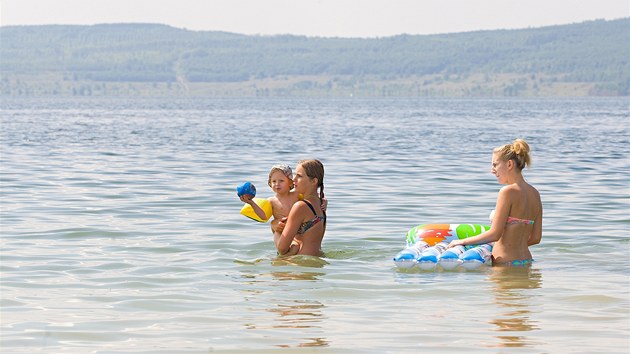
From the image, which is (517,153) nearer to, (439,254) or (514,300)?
(439,254)

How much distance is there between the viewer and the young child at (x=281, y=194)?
10422 millimetres

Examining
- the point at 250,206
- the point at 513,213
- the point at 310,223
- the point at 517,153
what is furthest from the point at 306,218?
the point at 517,153

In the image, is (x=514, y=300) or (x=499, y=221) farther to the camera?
(x=499, y=221)

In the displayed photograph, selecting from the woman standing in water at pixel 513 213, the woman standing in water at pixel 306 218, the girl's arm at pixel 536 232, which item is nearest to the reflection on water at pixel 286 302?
the woman standing in water at pixel 306 218

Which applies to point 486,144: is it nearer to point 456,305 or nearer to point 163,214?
point 163,214

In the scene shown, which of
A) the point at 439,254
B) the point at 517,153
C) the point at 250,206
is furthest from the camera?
the point at 250,206

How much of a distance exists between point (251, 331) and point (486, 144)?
29.5 m

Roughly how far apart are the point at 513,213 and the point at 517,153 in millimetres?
595

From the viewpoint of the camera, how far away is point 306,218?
34.1 feet

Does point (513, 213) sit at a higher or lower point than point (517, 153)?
lower

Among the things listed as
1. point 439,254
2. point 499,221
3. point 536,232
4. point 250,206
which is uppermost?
point 250,206

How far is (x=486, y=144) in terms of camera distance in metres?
36.4

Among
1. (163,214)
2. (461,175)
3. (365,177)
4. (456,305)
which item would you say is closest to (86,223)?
(163,214)

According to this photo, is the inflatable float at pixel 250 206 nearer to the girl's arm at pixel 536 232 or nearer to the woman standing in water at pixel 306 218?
the woman standing in water at pixel 306 218
